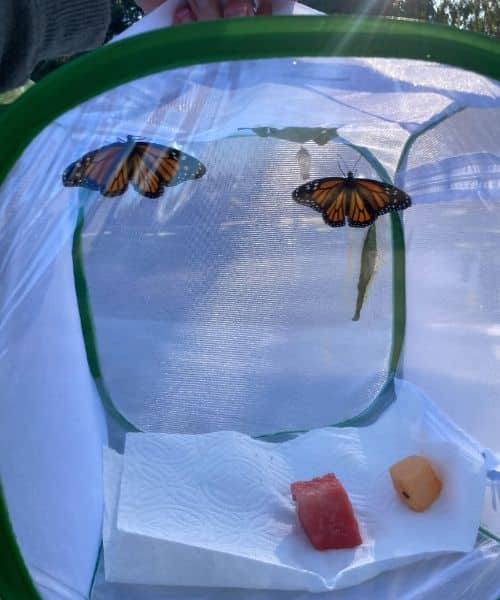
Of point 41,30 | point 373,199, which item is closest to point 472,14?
point 373,199

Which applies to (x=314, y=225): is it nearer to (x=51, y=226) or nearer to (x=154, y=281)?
(x=154, y=281)

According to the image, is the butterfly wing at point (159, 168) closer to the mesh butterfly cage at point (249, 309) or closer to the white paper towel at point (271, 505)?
the mesh butterfly cage at point (249, 309)

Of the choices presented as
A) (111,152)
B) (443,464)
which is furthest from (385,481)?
(111,152)

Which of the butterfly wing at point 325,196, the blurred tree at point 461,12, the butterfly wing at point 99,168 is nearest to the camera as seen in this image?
the butterfly wing at point 99,168

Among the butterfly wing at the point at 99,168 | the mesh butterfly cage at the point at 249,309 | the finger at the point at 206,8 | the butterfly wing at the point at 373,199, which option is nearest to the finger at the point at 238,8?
the finger at the point at 206,8

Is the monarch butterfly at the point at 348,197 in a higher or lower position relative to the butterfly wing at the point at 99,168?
lower

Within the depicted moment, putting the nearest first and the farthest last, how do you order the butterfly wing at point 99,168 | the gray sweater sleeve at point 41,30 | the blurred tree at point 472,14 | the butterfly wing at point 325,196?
the gray sweater sleeve at point 41,30 < the butterfly wing at point 99,168 < the butterfly wing at point 325,196 < the blurred tree at point 472,14
